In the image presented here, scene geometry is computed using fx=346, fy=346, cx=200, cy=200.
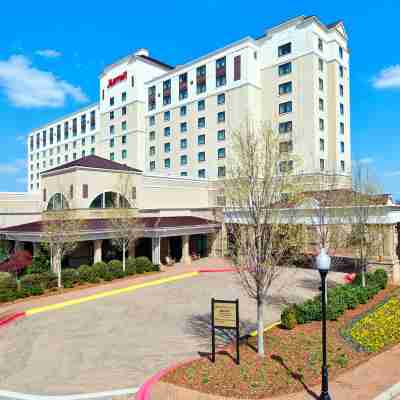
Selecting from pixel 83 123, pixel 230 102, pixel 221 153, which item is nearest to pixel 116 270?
pixel 221 153

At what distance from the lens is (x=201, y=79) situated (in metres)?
53.2

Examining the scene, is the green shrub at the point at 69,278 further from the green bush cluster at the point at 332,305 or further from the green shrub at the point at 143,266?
the green bush cluster at the point at 332,305

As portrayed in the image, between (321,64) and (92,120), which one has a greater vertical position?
(92,120)

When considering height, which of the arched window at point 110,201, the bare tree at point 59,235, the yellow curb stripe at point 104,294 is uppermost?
the arched window at point 110,201

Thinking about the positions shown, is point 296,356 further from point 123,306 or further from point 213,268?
point 213,268

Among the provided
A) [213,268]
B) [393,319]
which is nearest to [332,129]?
[213,268]

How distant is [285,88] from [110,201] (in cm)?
2809

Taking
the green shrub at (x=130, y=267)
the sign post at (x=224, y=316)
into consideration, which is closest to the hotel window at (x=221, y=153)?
the green shrub at (x=130, y=267)

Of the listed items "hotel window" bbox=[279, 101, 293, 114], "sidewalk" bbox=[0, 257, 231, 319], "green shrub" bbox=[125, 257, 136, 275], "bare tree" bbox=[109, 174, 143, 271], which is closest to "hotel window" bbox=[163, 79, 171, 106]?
"hotel window" bbox=[279, 101, 293, 114]

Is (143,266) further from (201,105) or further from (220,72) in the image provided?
(220,72)

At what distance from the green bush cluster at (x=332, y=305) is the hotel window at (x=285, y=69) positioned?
111ft

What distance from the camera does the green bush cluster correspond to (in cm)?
1442

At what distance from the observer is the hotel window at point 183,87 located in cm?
5525

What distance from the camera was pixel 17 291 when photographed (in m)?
20.5
